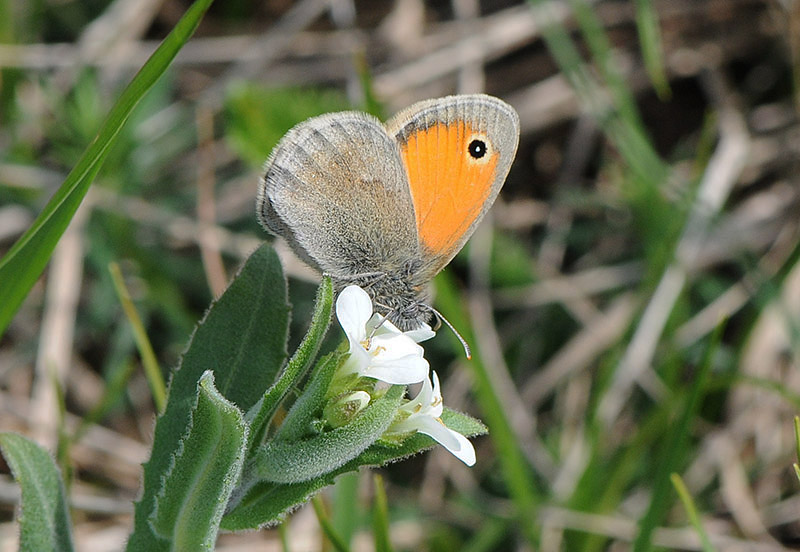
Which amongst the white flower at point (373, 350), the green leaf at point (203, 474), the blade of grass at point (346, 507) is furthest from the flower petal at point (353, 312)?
Answer: the blade of grass at point (346, 507)

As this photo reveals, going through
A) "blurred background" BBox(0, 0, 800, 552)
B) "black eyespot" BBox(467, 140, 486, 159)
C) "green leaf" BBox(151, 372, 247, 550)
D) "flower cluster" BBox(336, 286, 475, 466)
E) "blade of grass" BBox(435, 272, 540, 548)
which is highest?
"blurred background" BBox(0, 0, 800, 552)

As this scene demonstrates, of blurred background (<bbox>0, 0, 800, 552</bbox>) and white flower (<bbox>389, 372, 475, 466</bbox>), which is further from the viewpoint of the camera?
blurred background (<bbox>0, 0, 800, 552</bbox>)

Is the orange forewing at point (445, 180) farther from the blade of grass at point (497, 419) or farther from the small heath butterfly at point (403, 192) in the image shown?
the blade of grass at point (497, 419)

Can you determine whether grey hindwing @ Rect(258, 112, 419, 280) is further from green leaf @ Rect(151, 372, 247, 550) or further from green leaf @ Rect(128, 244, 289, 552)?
green leaf @ Rect(151, 372, 247, 550)

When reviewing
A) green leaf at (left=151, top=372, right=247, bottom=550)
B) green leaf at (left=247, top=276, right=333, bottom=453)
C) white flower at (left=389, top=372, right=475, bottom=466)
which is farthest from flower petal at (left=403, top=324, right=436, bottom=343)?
green leaf at (left=151, top=372, right=247, bottom=550)

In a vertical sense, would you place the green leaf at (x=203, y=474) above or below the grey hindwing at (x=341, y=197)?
below

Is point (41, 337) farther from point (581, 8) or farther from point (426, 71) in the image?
point (581, 8)
